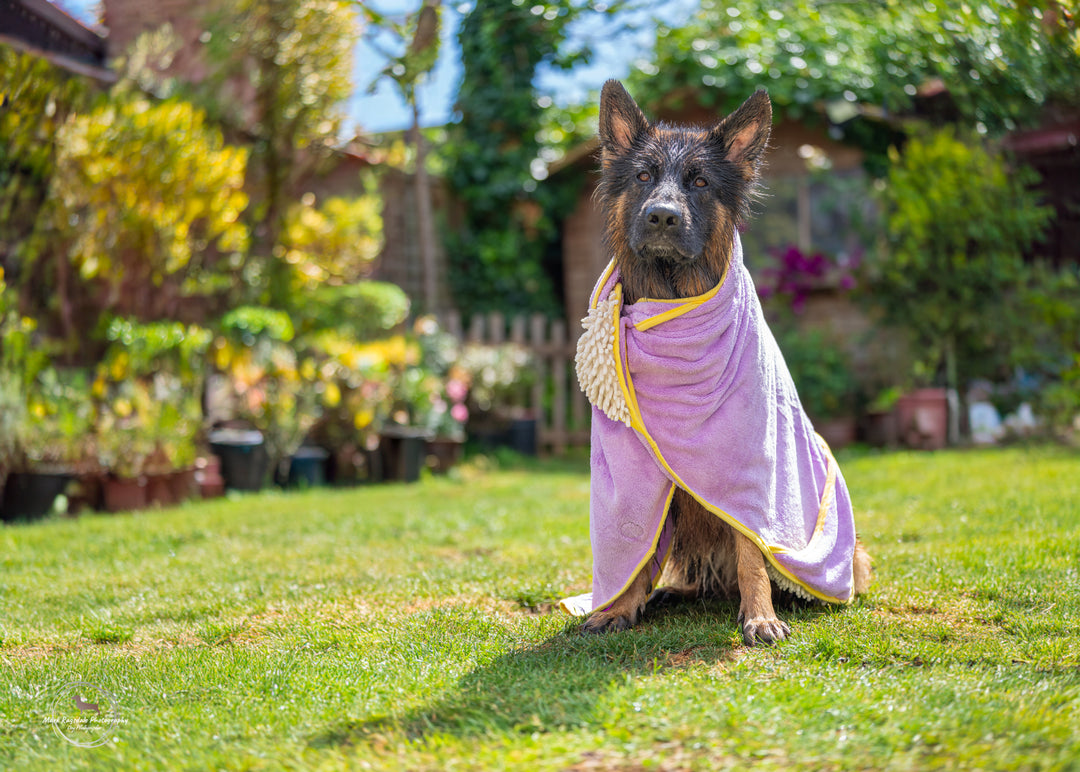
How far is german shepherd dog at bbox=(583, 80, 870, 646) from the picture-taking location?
2.75 m

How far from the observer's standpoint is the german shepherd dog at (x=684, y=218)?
2.75 m

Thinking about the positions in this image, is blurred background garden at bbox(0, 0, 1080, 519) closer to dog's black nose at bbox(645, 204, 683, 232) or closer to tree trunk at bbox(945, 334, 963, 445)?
tree trunk at bbox(945, 334, 963, 445)

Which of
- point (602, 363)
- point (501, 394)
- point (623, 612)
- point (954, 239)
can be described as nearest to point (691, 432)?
point (602, 363)

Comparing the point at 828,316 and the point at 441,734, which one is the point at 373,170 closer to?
the point at 828,316

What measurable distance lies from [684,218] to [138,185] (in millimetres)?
5376

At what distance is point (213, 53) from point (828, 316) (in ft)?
24.5

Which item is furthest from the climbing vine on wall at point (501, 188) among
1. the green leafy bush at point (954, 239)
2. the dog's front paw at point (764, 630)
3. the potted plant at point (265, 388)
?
the dog's front paw at point (764, 630)

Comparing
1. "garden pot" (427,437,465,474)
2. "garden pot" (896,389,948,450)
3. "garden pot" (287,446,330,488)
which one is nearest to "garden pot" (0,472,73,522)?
"garden pot" (287,446,330,488)

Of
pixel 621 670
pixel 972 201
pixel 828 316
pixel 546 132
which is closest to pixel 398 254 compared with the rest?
pixel 546 132

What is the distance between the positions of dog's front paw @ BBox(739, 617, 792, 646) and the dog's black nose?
4.16ft

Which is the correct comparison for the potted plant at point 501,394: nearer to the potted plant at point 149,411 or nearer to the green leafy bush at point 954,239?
the potted plant at point 149,411

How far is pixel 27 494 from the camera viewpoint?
18.7 feet

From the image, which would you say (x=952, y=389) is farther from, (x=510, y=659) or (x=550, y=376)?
(x=510, y=659)

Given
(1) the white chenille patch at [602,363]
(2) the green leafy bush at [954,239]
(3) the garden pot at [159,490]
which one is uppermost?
(2) the green leafy bush at [954,239]
